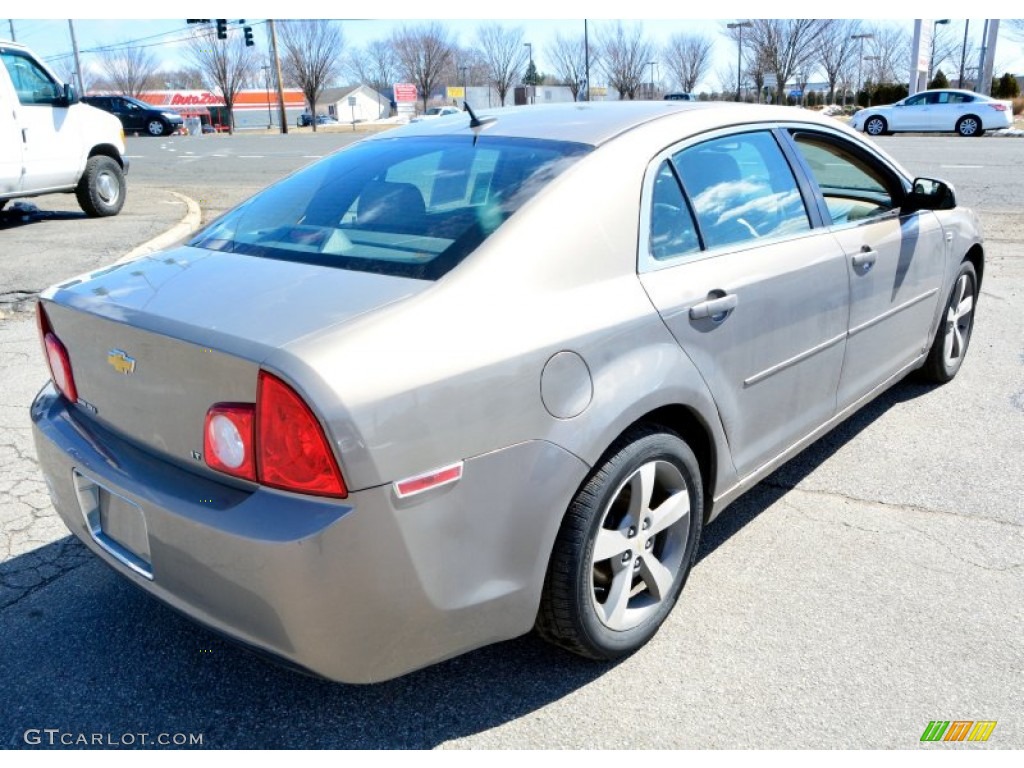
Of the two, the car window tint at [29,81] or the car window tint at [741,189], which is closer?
the car window tint at [741,189]

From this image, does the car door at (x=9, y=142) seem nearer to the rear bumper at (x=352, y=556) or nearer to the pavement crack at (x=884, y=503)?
the rear bumper at (x=352, y=556)

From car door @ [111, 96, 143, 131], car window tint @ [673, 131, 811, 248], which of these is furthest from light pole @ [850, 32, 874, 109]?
car window tint @ [673, 131, 811, 248]

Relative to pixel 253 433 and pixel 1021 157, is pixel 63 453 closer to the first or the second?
pixel 253 433

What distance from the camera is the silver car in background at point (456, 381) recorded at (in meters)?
1.94

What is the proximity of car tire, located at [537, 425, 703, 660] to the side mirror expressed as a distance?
2075 mm

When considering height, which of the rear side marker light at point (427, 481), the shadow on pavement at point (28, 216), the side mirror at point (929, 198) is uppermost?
the side mirror at point (929, 198)

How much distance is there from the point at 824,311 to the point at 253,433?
7.23 ft

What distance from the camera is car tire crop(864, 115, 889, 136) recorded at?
88.8ft

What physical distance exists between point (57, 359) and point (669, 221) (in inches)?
75.1

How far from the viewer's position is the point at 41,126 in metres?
10.1

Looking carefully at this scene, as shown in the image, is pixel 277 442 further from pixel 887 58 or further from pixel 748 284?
pixel 887 58

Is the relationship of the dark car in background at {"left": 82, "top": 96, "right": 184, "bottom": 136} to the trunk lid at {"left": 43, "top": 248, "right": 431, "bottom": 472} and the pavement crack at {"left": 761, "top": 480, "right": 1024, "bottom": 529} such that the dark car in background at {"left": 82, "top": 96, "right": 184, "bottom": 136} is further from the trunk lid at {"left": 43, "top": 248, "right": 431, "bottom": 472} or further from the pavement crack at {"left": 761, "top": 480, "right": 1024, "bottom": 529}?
the trunk lid at {"left": 43, "top": 248, "right": 431, "bottom": 472}

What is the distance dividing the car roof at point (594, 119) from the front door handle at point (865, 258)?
0.58 meters

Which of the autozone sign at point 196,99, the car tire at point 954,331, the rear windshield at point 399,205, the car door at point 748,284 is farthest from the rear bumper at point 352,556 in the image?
the autozone sign at point 196,99
